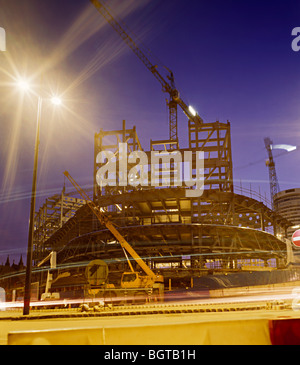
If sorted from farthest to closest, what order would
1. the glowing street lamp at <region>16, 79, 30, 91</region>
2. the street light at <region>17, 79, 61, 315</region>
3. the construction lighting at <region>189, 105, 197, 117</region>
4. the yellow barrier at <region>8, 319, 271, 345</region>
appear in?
the construction lighting at <region>189, 105, 197, 117</region>, the glowing street lamp at <region>16, 79, 30, 91</region>, the street light at <region>17, 79, 61, 315</region>, the yellow barrier at <region>8, 319, 271, 345</region>

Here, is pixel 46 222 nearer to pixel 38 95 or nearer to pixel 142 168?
pixel 142 168

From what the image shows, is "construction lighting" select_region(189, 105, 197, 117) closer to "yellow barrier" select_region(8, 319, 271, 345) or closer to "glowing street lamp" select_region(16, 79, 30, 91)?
"glowing street lamp" select_region(16, 79, 30, 91)

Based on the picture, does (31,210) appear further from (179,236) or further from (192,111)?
(192,111)

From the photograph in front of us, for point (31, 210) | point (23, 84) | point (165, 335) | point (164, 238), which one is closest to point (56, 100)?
point (23, 84)

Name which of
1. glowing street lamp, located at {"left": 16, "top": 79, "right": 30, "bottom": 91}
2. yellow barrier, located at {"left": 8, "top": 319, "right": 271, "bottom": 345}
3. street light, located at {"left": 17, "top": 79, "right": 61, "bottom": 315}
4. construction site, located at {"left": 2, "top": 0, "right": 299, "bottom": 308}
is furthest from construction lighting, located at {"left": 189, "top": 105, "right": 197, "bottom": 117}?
yellow barrier, located at {"left": 8, "top": 319, "right": 271, "bottom": 345}

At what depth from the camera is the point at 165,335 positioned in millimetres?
5398

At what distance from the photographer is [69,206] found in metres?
99.1

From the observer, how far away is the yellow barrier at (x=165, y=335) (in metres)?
5.39

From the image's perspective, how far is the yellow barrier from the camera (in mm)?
5391

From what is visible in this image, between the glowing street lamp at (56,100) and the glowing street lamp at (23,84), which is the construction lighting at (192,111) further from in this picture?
the glowing street lamp at (23,84)

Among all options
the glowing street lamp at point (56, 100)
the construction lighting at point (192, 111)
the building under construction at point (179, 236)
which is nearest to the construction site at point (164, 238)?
the building under construction at point (179, 236)

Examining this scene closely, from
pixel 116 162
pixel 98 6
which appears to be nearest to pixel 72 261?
pixel 116 162

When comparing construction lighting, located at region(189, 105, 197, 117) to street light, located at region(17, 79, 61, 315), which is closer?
street light, located at region(17, 79, 61, 315)
